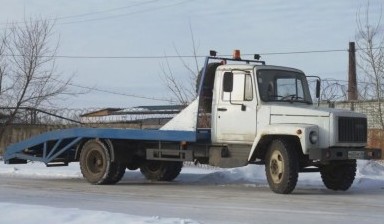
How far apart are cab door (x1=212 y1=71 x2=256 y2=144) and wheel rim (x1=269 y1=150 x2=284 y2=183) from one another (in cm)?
72

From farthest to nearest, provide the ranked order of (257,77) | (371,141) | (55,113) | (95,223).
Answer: (55,113) → (371,141) → (257,77) → (95,223)

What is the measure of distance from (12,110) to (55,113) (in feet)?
8.85

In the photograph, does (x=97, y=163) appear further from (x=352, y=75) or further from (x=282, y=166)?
(x=352, y=75)

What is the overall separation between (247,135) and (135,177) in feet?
17.9

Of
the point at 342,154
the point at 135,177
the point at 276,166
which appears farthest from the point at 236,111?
the point at 135,177

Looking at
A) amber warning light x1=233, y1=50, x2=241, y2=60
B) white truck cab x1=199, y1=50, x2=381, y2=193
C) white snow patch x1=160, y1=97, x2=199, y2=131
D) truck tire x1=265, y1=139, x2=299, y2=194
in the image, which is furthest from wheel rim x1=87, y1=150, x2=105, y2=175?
truck tire x1=265, y1=139, x2=299, y2=194

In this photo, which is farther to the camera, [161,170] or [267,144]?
[161,170]

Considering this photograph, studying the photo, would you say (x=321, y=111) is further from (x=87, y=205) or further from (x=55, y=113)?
(x=55, y=113)

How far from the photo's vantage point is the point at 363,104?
25422 millimetres

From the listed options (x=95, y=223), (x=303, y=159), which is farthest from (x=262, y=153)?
(x=95, y=223)

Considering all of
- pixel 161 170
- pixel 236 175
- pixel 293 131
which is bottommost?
pixel 236 175

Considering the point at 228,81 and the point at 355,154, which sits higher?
the point at 228,81

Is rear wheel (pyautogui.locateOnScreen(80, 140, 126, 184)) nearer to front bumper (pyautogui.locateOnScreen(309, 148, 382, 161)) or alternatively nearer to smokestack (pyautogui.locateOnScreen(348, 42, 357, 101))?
front bumper (pyautogui.locateOnScreen(309, 148, 382, 161))

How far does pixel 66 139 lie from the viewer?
1631 centimetres
